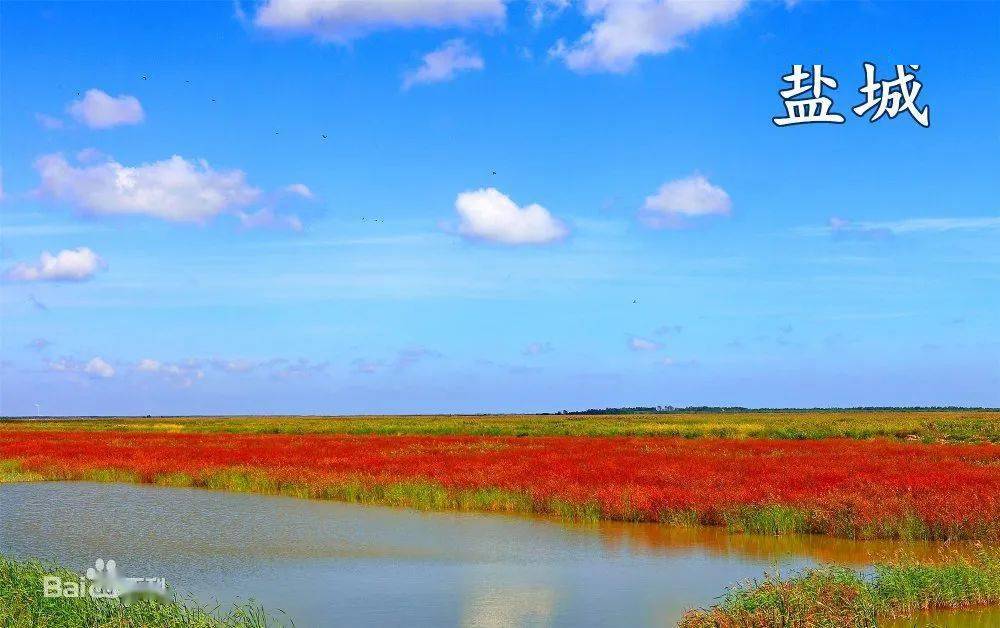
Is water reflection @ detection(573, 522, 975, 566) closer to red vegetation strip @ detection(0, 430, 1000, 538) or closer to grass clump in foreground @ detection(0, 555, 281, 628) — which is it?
red vegetation strip @ detection(0, 430, 1000, 538)

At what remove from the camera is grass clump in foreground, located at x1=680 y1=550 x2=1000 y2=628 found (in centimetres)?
1138

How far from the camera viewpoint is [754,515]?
23078mm

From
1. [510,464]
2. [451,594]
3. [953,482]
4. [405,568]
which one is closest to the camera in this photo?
[451,594]

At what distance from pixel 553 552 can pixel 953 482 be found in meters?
12.7

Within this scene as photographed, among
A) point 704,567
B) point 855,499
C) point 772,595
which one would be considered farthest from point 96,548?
point 855,499

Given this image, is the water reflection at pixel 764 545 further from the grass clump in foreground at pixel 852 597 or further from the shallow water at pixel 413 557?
the grass clump in foreground at pixel 852 597

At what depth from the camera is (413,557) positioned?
19047 mm

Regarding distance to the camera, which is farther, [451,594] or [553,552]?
[553,552]

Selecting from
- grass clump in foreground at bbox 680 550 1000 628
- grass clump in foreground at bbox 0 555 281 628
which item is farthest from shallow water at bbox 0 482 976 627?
grass clump in foreground at bbox 0 555 281 628

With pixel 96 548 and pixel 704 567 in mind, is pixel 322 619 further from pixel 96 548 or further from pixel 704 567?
pixel 96 548

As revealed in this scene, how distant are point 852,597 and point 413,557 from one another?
953 cm

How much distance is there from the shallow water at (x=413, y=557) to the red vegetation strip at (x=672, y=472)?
138cm

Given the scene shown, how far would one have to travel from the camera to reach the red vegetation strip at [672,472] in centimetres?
2242

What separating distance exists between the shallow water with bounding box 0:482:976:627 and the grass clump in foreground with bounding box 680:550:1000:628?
1799 millimetres
